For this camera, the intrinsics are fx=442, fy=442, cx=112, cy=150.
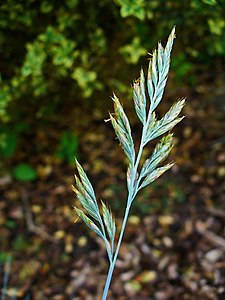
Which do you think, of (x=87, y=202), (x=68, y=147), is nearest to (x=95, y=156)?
(x=68, y=147)

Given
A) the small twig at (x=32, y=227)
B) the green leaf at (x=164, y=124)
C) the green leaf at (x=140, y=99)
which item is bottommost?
the green leaf at (x=164, y=124)

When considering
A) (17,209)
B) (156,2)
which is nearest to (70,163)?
(17,209)

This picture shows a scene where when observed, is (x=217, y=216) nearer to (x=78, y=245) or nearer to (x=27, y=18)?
(x=78, y=245)

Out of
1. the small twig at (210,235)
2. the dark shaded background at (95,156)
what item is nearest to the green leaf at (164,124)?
the dark shaded background at (95,156)

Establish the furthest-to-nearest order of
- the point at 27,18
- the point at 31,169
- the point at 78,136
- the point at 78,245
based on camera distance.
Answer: the point at 78,136, the point at 31,169, the point at 78,245, the point at 27,18

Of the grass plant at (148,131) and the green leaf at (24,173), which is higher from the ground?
the green leaf at (24,173)

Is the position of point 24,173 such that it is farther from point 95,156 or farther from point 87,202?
point 87,202

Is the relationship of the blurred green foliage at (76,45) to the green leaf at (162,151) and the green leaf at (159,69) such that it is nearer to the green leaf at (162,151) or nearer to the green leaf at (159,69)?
the green leaf at (159,69)

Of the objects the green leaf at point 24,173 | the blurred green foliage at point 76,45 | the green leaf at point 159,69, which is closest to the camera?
the green leaf at point 159,69
